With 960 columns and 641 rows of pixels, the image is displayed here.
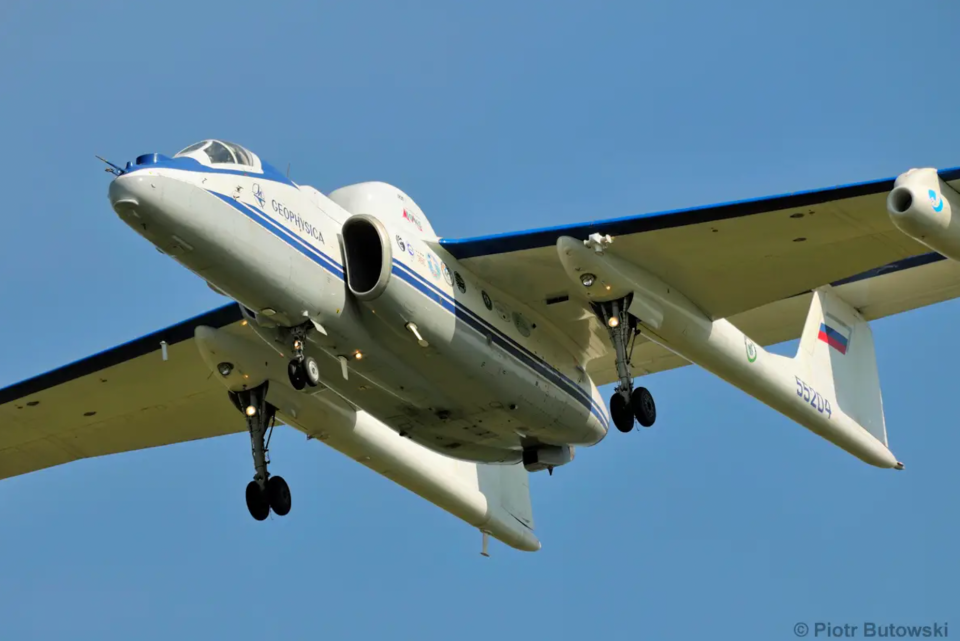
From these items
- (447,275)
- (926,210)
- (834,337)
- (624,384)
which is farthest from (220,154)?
(834,337)

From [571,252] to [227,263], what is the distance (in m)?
5.63

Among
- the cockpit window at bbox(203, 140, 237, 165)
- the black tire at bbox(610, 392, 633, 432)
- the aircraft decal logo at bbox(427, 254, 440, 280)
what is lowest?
the black tire at bbox(610, 392, 633, 432)

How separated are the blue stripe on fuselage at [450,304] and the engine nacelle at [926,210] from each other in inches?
264

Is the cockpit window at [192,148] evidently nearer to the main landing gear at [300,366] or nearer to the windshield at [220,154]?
the windshield at [220,154]

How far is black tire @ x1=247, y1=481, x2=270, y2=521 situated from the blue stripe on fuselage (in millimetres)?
4619

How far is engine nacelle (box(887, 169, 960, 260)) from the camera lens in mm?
23578

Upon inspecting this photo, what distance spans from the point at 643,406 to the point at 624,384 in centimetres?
47

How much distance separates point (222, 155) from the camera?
955 inches

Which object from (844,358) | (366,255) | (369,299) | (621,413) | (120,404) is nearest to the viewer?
(369,299)

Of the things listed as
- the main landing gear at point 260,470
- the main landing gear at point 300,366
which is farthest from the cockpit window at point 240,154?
the main landing gear at point 260,470

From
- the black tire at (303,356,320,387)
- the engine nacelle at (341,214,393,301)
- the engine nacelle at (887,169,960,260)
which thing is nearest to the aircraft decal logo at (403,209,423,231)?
the engine nacelle at (341,214,393,301)

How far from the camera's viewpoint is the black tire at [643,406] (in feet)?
87.4

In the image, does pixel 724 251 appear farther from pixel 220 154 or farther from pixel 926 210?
pixel 220 154

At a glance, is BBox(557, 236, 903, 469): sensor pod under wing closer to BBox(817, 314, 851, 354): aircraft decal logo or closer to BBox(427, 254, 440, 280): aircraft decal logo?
BBox(817, 314, 851, 354): aircraft decal logo
